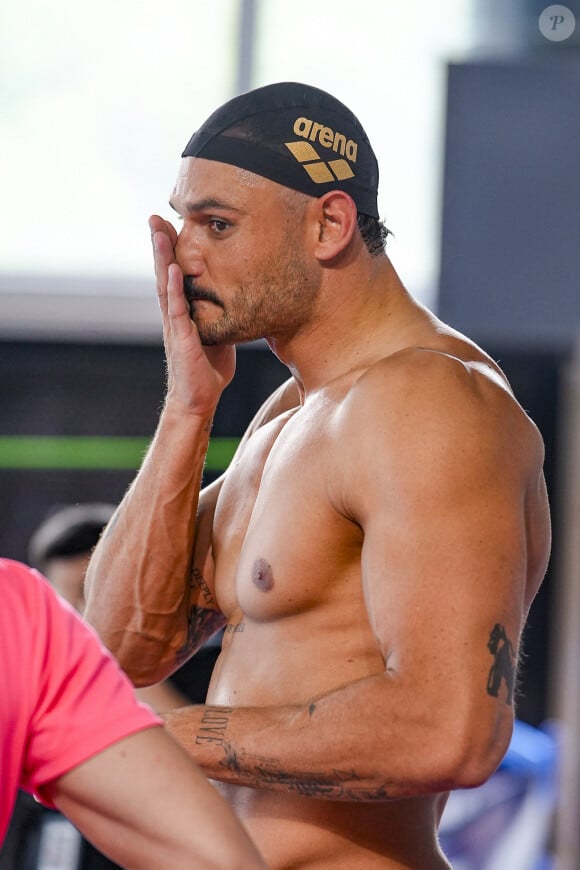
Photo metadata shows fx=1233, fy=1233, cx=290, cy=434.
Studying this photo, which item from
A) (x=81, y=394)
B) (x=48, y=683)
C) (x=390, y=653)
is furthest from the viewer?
(x=81, y=394)

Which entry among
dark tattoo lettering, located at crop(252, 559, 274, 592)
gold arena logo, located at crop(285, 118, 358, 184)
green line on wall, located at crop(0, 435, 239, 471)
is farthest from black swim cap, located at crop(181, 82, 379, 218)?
green line on wall, located at crop(0, 435, 239, 471)

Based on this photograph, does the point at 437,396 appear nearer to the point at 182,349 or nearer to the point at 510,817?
the point at 182,349

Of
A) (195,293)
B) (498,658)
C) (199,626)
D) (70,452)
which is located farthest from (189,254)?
(70,452)

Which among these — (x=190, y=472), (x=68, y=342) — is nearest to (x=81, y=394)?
(x=68, y=342)

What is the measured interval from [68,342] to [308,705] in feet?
8.70

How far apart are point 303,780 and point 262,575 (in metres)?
0.28

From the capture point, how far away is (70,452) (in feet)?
12.7

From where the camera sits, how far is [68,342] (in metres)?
3.97

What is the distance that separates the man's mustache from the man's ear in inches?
6.2

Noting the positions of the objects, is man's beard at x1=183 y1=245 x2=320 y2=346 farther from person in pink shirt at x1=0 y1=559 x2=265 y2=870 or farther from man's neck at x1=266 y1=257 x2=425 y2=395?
person in pink shirt at x1=0 y1=559 x2=265 y2=870

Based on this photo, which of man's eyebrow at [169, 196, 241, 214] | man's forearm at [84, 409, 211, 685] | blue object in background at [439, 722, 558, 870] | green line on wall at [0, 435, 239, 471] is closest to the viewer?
man's eyebrow at [169, 196, 241, 214]

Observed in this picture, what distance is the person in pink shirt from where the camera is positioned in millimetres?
813

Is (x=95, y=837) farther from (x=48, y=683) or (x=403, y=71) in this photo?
(x=403, y=71)

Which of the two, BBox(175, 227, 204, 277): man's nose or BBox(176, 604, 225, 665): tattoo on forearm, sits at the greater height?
BBox(175, 227, 204, 277): man's nose
